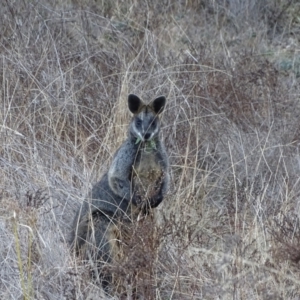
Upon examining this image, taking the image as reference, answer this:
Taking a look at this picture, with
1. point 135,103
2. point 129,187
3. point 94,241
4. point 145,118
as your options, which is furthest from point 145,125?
point 94,241

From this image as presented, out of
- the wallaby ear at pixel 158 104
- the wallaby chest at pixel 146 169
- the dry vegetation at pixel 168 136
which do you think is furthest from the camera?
the wallaby ear at pixel 158 104

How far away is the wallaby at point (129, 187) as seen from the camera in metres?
5.23

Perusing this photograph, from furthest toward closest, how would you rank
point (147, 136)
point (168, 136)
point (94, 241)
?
point (168, 136) → point (147, 136) → point (94, 241)

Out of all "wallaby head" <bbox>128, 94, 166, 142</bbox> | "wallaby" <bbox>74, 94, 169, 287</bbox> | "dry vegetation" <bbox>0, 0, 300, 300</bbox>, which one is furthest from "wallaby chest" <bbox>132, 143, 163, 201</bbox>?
"dry vegetation" <bbox>0, 0, 300, 300</bbox>

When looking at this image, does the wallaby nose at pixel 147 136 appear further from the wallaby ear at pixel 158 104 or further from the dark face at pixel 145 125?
the wallaby ear at pixel 158 104

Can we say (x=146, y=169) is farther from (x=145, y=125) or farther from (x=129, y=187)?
(x=145, y=125)

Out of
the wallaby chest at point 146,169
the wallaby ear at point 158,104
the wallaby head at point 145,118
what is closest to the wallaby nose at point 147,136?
the wallaby head at point 145,118

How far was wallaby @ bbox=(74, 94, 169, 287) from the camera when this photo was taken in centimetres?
523

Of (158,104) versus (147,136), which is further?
(158,104)

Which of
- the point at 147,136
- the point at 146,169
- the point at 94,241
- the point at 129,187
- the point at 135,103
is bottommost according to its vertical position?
the point at 94,241

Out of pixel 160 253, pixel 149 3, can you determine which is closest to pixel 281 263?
pixel 160 253

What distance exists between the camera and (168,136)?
685 centimetres

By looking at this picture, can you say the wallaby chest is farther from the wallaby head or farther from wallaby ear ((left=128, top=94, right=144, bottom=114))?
wallaby ear ((left=128, top=94, right=144, bottom=114))

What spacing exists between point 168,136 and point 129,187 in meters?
1.41
